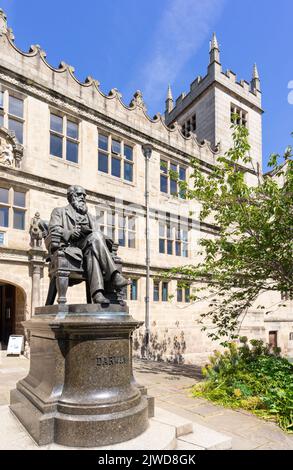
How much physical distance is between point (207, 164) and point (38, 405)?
732 inches

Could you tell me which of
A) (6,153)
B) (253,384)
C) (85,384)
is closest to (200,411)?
(253,384)

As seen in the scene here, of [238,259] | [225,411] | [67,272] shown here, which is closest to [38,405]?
[67,272]

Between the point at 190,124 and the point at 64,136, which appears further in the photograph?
the point at 190,124

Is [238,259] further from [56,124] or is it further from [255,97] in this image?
[255,97]

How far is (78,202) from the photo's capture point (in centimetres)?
530

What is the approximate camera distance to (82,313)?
423 cm

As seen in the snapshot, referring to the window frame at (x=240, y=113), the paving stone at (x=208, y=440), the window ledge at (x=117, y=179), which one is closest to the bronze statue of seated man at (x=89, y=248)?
the paving stone at (x=208, y=440)

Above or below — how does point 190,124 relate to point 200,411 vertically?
above

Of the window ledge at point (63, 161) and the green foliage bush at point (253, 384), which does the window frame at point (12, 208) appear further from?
the green foliage bush at point (253, 384)

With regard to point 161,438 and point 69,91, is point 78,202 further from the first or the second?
point 69,91

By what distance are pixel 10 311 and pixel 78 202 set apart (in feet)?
32.6

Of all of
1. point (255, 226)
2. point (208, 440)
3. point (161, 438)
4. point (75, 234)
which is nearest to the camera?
point (161, 438)

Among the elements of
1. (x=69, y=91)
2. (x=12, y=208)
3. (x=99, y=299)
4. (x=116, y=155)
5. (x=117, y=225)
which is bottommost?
(x=99, y=299)

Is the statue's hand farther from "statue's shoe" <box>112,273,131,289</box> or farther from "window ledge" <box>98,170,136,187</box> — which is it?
"window ledge" <box>98,170,136,187</box>
